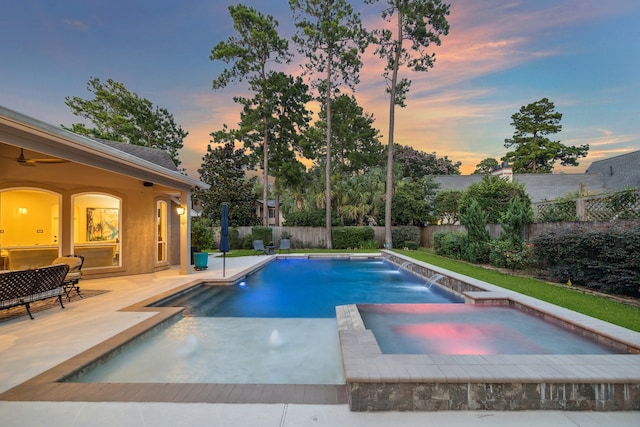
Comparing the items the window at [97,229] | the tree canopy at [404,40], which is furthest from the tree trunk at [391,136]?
the window at [97,229]

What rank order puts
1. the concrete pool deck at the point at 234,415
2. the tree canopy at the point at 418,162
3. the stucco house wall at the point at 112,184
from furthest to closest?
the tree canopy at the point at 418,162, the stucco house wall at the point at 112,184, the concrete pool deck at the point at 234,415

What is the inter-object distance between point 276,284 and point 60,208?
21.2ft

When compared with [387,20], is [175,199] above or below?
below

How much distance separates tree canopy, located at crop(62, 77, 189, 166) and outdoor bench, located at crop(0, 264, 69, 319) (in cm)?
2315

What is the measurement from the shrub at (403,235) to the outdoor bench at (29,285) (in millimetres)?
16737

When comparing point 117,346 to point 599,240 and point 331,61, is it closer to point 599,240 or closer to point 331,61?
point 599,240

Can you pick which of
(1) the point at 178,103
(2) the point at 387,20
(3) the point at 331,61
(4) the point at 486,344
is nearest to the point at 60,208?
(4) the point at 486,344

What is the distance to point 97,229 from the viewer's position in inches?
359

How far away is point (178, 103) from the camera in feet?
59.6

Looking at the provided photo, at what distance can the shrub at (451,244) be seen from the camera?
12.9 m

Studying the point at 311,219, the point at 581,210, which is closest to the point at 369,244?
the point at 311,219

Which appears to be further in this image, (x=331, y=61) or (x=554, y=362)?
(x=331, y=61)

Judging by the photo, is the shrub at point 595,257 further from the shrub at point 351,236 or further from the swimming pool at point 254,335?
the shrub at point 351,236

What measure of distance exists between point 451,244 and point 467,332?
971 centimetres
